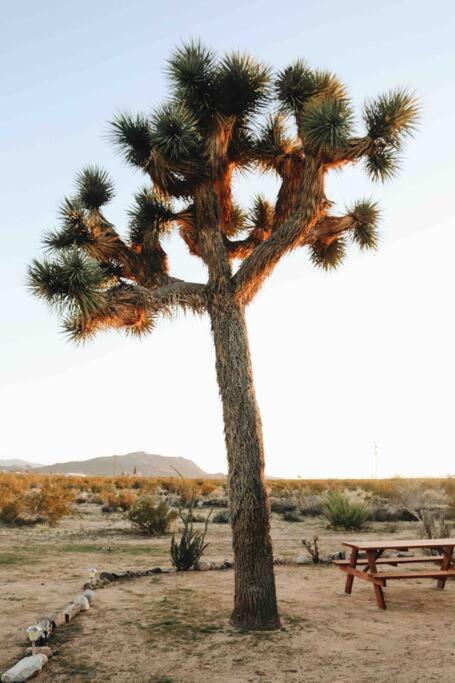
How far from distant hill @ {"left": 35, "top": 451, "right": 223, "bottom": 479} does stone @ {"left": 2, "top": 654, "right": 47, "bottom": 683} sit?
89.6m

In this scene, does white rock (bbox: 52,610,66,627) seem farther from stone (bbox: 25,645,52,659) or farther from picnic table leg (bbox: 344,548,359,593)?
picnic table leg (bbox: 344,548,359,593)

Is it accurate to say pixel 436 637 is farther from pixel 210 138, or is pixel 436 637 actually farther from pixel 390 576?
pixel 210 138

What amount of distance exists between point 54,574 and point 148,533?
5.17m

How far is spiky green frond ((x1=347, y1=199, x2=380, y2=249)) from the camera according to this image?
9094mm

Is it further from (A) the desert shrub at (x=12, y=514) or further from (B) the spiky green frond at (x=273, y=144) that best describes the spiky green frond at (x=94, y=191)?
(A) the desert shrub at (x=12, y=514)

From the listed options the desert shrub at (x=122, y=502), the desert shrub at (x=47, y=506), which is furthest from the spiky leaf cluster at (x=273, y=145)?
the desert shrub at (x=122, y=502)

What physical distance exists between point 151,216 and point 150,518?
769 cm

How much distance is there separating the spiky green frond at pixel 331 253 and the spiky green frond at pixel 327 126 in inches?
95.2

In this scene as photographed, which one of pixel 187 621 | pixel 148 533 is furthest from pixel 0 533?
pixel 187 621

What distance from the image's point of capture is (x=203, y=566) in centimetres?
967

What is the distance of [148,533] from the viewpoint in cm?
1419

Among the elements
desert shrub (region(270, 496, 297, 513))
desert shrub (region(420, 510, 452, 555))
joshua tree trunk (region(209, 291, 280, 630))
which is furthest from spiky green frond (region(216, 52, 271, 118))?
desert shrub (region(270, 496, 297, 513))

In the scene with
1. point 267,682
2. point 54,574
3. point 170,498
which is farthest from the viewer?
point 170,498

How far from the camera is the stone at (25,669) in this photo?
4.77 m
